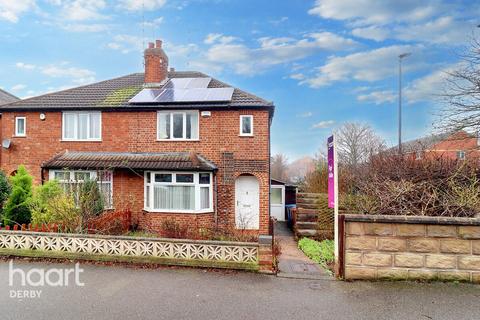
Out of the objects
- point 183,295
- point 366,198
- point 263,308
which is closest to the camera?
point 263,308

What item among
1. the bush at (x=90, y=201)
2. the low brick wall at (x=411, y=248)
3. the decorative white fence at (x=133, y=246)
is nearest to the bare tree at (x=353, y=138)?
the low brick wall at (x=411, y=248)

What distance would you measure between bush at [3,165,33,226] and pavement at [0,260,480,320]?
370cm

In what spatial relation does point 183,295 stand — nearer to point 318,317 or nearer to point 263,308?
point 263,308

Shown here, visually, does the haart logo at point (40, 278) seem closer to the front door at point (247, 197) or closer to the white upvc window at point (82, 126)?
the front door at point (247, 197)

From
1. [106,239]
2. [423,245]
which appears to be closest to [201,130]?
[106,239]

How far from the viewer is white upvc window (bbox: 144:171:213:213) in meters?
11.7

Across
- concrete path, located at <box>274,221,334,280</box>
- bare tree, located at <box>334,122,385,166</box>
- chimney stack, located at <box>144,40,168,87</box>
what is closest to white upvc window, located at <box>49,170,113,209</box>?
chimney stack, located at <box>144,40,168,87</box>

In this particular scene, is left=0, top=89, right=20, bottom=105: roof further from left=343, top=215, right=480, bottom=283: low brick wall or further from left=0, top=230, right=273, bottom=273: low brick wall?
left=343, top=215, right=480, bottom=283: low brick wall

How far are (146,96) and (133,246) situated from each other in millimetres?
8296

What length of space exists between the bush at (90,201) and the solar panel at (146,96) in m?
4.43

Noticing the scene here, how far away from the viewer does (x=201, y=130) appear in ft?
40.7

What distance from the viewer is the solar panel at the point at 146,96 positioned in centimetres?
1255

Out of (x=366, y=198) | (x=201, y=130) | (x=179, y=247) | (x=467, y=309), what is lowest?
(x=467, y=309)

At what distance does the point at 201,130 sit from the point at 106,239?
659 cm
